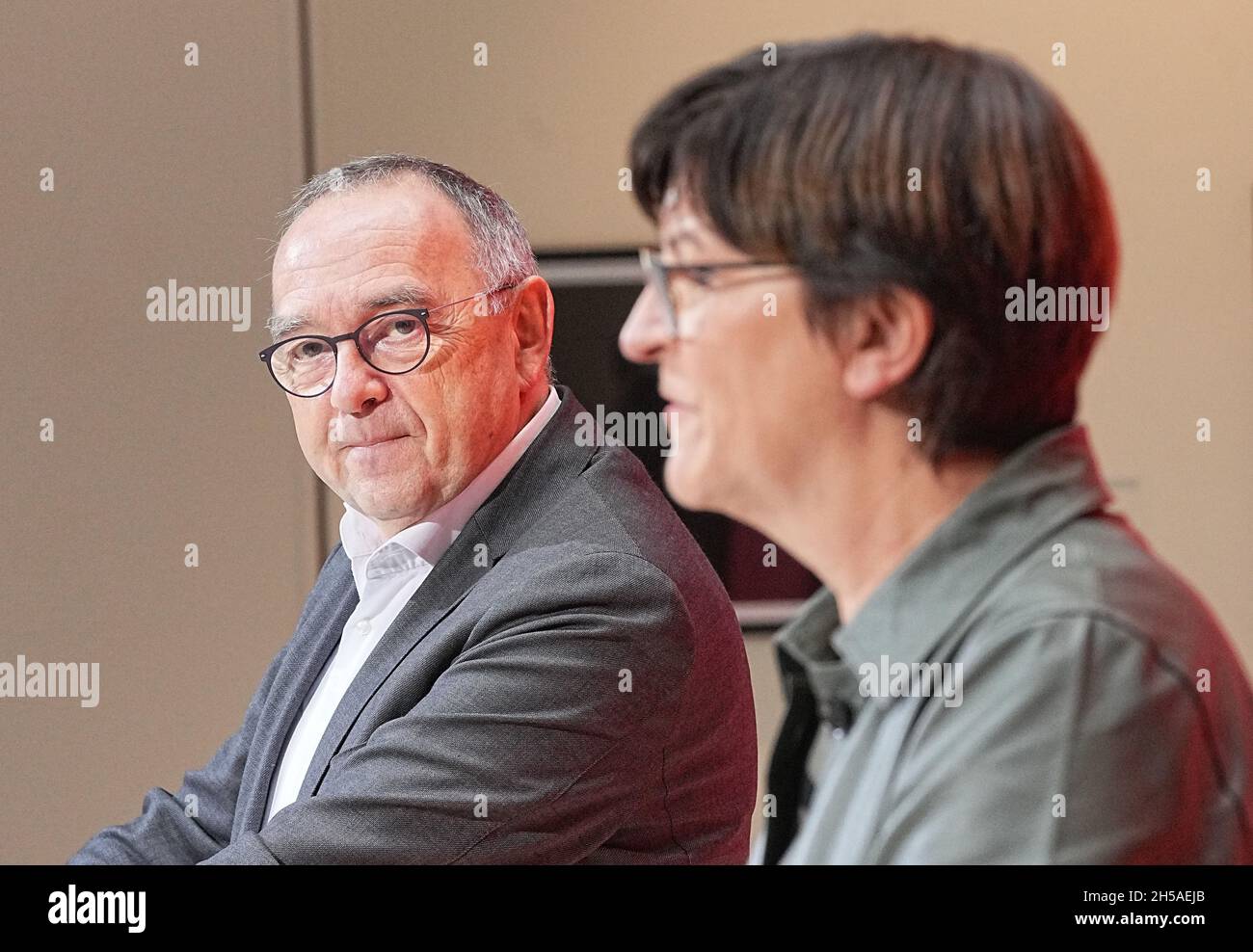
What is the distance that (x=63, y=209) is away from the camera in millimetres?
2373

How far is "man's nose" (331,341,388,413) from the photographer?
74.6 inches

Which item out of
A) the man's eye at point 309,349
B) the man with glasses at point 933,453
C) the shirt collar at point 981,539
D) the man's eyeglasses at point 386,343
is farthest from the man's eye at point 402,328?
the shirt collar at point 981,539

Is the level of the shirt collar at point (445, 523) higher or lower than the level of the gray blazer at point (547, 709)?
higher

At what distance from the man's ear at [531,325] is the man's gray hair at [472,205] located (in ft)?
0.08

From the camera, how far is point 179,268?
2383 mm

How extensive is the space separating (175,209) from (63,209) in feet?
0.62

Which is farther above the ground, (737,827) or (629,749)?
(629,749)

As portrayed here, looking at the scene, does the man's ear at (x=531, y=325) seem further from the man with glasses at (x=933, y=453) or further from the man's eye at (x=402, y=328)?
the man with glasses at (x=933, y=453)

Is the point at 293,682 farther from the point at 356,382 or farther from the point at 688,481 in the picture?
the point at 688,481

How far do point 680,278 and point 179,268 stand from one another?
1.11m

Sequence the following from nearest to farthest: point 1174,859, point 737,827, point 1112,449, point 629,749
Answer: point 1174,859 < point 629,749 < point 737,827 < point 1112,449

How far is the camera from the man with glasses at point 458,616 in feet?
5.43
